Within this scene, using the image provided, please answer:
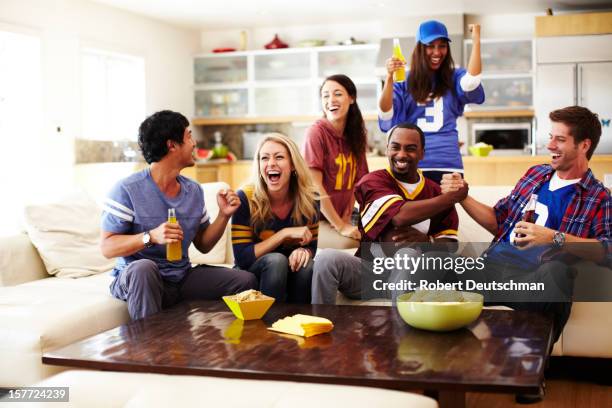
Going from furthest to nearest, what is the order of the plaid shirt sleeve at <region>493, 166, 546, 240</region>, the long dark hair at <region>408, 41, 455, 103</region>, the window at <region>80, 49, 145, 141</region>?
the window at <region>80, 49, 145, 141</region>, the long dark hair at <region>408, 41, 455, 103</region>, the plaid shirt sleeve at <region>493, 166, 546, 240</region>

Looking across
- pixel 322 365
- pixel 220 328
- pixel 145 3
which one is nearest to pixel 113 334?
pixel 220 328

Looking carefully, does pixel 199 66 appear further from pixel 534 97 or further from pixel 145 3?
pixel 534 97

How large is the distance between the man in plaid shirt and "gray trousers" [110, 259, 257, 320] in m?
0.96

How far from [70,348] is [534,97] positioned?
7.06 m

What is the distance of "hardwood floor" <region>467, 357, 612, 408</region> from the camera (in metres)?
2.80

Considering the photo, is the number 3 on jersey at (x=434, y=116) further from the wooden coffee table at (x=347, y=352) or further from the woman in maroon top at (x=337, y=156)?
the wooden coffee table at (x=347, y=352)

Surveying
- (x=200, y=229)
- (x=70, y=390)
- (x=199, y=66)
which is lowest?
(x=70, y=390)

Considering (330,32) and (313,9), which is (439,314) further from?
(330,32)

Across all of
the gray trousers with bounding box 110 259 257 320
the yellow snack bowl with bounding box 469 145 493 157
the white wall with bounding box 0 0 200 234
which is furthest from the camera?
the yellow snack bowl with bounding box 469 145 493 157

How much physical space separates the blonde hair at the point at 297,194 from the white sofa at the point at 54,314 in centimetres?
71

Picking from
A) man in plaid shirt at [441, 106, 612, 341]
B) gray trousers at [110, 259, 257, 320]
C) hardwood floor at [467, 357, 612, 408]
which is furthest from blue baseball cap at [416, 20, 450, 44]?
hardwood floor at [467, 357, 612, 408]

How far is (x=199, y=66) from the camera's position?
9.39 metres

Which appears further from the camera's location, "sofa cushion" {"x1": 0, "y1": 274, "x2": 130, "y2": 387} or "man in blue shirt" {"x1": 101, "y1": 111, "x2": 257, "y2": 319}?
"man in blue shirt" {"x1": 101, "y1": 111, "x2": 257, "y2": 319}

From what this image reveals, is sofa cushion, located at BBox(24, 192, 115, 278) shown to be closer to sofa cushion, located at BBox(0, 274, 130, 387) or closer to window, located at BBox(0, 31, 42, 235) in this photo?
sofa cushion, located at BBox(0, 274, 130, 387)
